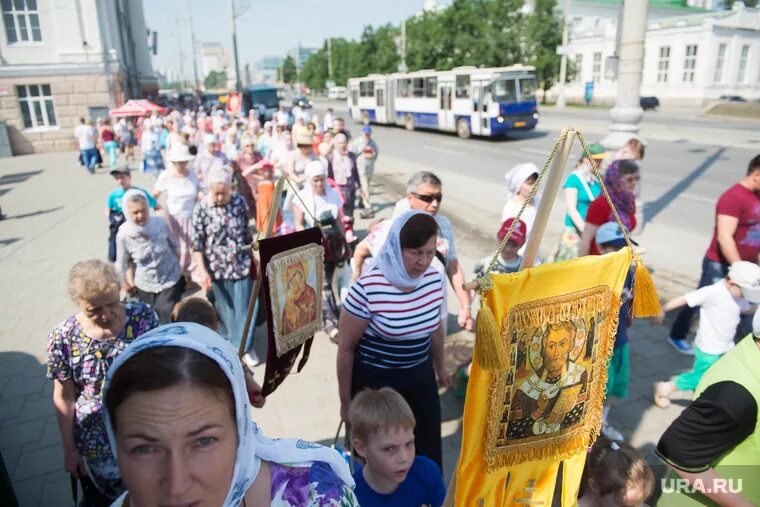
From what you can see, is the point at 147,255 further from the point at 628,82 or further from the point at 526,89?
the point at 526,89

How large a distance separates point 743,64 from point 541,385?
56514 mm

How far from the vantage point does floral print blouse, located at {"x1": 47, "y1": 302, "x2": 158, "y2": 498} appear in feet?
8.37

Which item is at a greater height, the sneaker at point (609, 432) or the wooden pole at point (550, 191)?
the wooden pole at point (550, 191)

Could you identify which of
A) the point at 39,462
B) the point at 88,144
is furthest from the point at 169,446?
the point at 88,144

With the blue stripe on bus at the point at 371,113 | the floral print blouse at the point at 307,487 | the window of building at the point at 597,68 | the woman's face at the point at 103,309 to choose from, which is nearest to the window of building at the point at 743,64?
the window of building at the point at 597,68

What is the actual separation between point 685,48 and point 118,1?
46208mm

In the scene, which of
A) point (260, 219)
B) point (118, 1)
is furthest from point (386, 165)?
point (118, 1)

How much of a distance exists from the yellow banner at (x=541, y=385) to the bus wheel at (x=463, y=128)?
76.1ft

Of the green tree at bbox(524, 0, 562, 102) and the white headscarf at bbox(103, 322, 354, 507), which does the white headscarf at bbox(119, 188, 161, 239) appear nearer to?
the white headscarf at bbox(103, 322, 354, 507)

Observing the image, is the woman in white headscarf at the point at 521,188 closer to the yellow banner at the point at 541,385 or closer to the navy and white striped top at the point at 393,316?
the navy and white striped top at the point at 393,316

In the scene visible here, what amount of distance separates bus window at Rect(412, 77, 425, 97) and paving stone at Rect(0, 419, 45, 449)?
26141mm

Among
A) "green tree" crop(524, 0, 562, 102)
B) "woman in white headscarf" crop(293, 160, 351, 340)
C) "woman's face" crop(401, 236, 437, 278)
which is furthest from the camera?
"green tree" crop(524, 0, 562, 102)

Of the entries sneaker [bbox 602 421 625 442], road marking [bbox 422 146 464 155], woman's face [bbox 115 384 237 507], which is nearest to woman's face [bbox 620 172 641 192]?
sneaker [bbox 602 421 625 442]

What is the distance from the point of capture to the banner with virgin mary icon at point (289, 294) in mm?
2850
